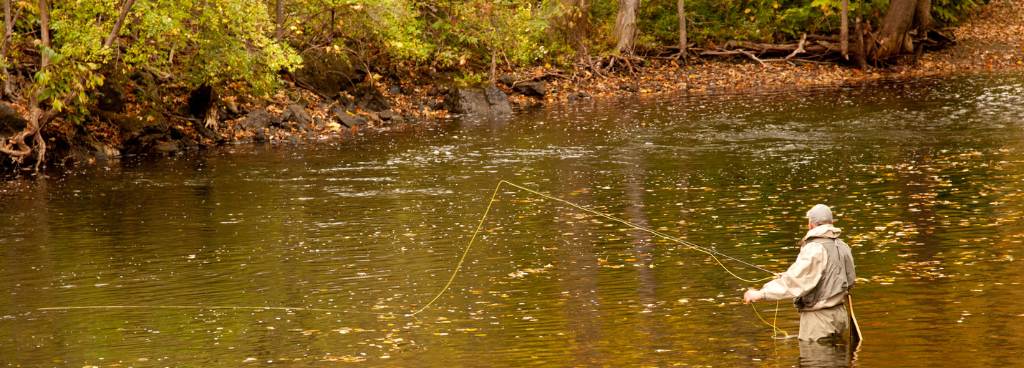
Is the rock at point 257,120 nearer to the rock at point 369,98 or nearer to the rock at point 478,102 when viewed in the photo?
the rock at point 369,98

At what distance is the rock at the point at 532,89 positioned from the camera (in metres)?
44.2

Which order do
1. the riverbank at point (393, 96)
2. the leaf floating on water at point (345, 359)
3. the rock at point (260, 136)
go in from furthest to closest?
1. the rock at point (260, 136)
2. the riverbank at point (393, 96)
3. the leaf floating on water at point (345, 359)

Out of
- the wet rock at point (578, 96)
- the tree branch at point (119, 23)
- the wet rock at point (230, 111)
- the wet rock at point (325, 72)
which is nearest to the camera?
the tree branch at point (119, 23)

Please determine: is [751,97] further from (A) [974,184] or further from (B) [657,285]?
(B) [657,285]

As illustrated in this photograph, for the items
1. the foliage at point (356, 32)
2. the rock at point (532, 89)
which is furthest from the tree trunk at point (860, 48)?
the rock at point (532, 89)

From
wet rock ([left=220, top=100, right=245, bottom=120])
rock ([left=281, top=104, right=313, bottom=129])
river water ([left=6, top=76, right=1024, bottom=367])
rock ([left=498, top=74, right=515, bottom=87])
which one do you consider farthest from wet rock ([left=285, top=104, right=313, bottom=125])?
rock ([left=498, top=74, right=515, bottom=87])

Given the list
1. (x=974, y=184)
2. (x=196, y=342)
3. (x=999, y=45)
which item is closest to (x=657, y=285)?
(x=196, y=342)

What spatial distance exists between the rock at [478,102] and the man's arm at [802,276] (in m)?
30.0

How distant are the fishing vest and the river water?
708 millimetres

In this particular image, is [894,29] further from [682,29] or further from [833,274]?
[833,274]

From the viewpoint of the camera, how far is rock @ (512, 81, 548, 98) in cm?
4422

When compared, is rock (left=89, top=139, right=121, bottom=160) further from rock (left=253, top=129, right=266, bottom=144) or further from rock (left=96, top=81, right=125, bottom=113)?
rock (left=253, top=129, right=266, bottom=144)

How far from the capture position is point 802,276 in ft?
35.8

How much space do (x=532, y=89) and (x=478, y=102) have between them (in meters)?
3.23
